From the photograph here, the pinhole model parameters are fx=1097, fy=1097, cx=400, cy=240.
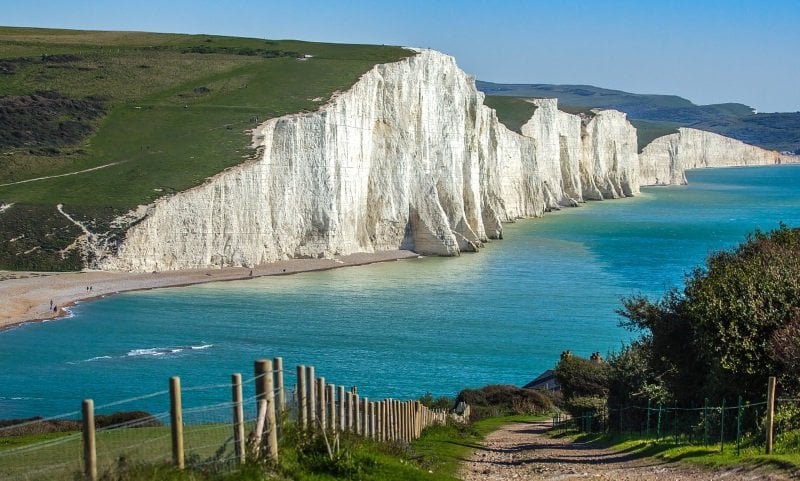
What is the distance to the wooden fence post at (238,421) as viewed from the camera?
10.1 meters

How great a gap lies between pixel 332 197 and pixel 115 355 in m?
32.0

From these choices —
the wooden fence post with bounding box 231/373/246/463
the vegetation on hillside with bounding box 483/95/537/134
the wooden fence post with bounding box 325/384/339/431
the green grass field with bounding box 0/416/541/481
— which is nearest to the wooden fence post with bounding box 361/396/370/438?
the green grass field with bounding box 0/416/541/481

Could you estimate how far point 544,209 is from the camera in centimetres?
12850

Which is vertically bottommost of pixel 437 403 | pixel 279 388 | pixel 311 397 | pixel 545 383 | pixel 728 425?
pixel 545 383

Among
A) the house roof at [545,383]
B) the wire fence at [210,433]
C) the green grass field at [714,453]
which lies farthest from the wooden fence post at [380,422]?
the house roof at [545,383]

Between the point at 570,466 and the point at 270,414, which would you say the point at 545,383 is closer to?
the point at 570,466

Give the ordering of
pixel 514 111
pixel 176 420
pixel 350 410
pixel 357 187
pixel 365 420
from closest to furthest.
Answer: pixel 176 420
pixel 350 410
pixel 365 420
pixel 357 187
pixel 514 111

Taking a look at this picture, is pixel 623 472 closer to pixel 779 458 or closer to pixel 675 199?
pixel 779 458

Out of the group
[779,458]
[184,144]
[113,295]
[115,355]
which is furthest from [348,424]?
[184,144]

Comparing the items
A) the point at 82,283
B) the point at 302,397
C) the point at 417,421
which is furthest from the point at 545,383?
the point at 82,283

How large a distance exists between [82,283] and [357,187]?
2367cm

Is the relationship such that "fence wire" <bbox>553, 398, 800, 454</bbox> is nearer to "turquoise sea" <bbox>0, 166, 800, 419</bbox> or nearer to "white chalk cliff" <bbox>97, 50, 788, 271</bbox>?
"turquoise sea" <bbox>0, 166, 800, 419</bbox>

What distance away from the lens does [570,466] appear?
17.0m

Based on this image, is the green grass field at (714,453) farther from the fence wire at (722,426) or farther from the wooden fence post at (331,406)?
the wooden fence post at (331,406)
